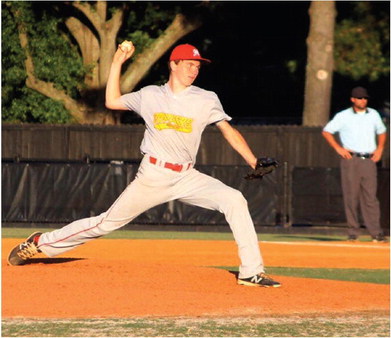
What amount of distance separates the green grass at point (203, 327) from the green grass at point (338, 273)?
3.98 metres

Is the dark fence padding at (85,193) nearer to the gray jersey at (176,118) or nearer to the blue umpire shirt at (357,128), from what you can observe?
the blue umpire shirt at (357,128)

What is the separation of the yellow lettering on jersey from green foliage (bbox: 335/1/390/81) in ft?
92.1

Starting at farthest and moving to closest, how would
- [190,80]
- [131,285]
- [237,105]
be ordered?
1. [237,105]
2. [131,285]
3. [190,80]

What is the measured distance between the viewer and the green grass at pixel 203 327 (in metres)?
9.97

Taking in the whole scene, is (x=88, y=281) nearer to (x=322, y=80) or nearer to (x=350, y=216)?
(x=350, y=216)

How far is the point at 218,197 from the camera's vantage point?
36.8 ft

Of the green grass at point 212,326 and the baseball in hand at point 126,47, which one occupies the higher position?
the baseball in hand at point 126,47

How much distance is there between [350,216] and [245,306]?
7.79m

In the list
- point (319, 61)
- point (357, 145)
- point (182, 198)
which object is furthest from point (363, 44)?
point (182, 198)

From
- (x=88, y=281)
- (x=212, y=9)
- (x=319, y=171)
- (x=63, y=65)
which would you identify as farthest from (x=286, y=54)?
(x=88, y=281)

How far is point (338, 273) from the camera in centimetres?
1565

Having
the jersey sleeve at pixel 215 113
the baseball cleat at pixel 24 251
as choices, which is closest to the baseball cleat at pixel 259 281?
the jersey sleeve at pixel 215 113

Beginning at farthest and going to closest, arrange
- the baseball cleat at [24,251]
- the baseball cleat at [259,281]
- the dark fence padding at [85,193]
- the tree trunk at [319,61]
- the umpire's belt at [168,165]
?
1. the tree trunk at [319,61]
2. the dark fence padding at [85,193]
3. the baseball cleat at [24,251]
4. the baseball cleat at [259,281]
5. the umpire's belt at [168,165]

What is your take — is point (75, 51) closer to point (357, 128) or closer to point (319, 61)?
point (319, 61)
